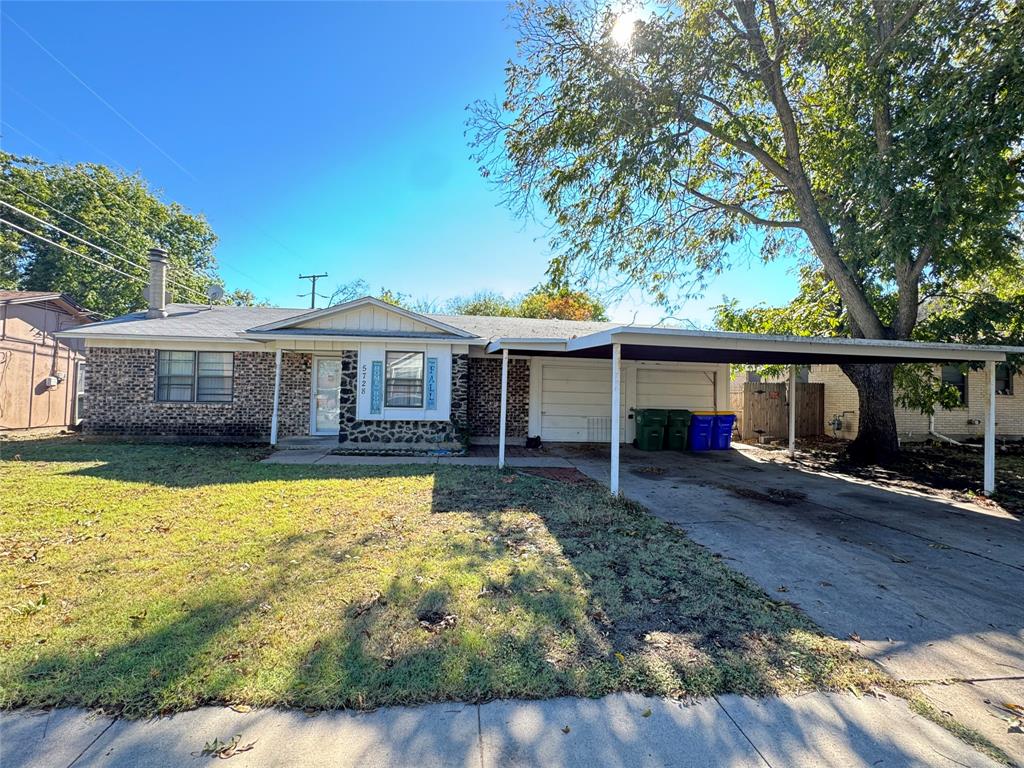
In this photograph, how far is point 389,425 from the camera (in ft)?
34.9

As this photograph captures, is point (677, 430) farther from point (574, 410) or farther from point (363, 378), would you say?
point (363, 378)

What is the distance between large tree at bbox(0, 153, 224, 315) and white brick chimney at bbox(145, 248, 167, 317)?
10.2m

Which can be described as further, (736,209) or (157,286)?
(157,286)

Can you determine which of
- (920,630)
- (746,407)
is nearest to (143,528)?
(920,630)

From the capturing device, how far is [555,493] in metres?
6.93

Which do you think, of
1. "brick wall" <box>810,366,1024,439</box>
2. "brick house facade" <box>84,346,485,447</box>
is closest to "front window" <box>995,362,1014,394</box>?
"brick wall" <box>810,366,1024,439</box>

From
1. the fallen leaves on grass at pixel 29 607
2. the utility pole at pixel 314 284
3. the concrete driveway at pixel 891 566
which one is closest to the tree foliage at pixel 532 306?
the utility pole at pixel 314 284

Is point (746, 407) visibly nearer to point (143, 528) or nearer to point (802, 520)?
point (802, 520)

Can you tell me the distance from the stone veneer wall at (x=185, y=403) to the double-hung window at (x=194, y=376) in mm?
141

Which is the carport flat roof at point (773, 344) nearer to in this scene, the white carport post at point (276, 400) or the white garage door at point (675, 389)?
the white garage door at point (675, 389)

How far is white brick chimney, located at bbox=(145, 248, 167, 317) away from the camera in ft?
43.2

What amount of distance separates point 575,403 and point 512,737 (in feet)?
35.2

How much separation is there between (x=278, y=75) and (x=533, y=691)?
45.8ft

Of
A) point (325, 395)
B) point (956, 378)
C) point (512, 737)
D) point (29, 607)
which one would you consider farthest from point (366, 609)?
point (956, 378)
